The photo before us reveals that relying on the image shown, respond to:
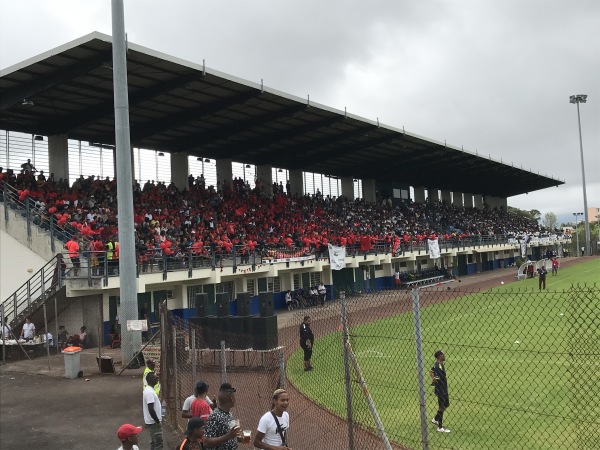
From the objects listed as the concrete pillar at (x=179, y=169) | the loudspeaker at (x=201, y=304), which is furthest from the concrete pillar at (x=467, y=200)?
the loudspeaker at (x=201, y=304)

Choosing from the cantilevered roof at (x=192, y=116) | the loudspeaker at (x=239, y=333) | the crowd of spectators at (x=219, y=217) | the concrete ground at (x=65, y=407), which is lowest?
the concrete ground at (x=65, y=407)

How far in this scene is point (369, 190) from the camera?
61844 millimetres

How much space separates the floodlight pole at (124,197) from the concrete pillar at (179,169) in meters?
21.3

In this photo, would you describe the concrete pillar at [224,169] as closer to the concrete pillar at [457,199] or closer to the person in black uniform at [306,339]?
the person in black uniform at [306,339]

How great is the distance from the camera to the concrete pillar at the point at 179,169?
40.4 metres

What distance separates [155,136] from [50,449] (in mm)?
29358

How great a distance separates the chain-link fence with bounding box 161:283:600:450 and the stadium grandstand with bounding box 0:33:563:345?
9.08m

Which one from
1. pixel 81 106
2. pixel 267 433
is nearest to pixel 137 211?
pixel 81 106

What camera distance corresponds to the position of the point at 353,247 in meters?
40.5

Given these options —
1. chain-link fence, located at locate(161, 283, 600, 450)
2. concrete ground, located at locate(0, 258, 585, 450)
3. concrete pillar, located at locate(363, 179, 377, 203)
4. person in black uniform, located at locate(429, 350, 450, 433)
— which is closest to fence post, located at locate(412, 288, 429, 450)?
chain-link fence, located at locate(161, 283, 600, 450)

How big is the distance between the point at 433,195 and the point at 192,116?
156 ft

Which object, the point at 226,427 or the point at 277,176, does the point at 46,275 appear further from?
the point at 277,176

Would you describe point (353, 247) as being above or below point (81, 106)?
below

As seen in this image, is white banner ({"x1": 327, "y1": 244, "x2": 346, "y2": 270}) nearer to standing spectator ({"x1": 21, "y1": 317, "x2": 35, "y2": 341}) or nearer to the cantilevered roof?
the cantilevered roof
